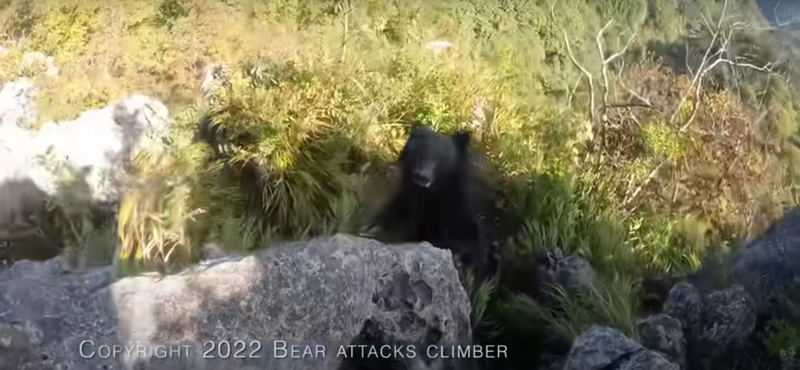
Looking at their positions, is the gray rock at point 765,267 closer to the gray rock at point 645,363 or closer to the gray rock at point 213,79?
the gray rock at point 645,363

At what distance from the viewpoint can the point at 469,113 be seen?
3.11 metres

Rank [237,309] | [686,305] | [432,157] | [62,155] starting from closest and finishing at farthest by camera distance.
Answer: [237,309], [62,155], [432,157], [686,305]

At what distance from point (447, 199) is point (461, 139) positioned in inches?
8.8

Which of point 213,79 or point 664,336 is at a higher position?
point 213,79

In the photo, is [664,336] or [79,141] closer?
[79,141]

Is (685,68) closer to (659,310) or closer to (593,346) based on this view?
(659,310)

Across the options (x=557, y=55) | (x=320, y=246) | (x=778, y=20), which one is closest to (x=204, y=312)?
(x=320, y=246)

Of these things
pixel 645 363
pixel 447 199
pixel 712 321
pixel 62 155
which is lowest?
pixel 645 363

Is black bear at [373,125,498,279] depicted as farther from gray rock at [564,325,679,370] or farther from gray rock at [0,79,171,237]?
gray rock at [0,79,171,237]

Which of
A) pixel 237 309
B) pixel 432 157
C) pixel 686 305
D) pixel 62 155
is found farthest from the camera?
pixel 686 305

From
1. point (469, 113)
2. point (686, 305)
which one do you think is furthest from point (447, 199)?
point (686, 305)

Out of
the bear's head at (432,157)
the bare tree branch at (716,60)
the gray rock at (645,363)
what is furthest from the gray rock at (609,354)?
the bare tree branch at (716,60)

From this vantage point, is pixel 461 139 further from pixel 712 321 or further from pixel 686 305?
pixel 712 321

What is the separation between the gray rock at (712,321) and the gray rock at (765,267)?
53mm
